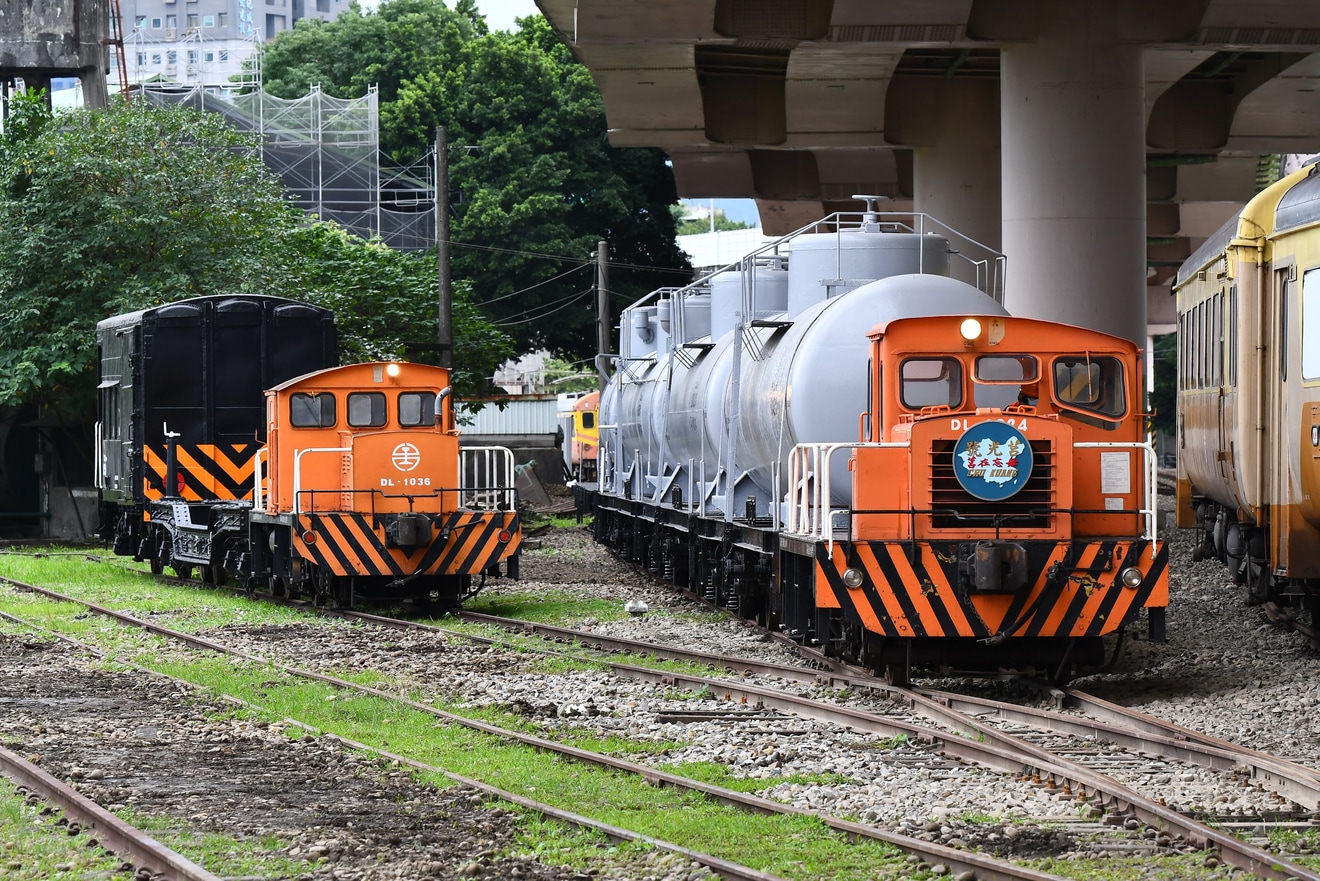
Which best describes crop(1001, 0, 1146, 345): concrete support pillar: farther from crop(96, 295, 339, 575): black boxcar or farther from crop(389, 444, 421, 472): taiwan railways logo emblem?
crop(96, 295, 339, 575): black boxcar

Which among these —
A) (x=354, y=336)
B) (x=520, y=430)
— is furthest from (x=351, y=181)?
(x=354, y=336)

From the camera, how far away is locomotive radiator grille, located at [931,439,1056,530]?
1160cm

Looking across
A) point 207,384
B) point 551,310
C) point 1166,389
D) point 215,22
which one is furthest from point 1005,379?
point 215,22

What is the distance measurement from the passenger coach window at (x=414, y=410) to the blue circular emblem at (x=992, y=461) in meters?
8.41

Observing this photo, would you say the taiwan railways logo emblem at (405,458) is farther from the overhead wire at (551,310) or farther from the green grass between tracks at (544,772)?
the overhead wire at (551,310)

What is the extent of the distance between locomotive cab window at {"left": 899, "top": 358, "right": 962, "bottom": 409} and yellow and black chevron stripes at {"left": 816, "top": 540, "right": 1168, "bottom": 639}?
113 cm

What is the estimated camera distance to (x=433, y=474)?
18.4 meters

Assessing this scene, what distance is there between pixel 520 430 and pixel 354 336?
24.3 m

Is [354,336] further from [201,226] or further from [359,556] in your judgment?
[359,556]

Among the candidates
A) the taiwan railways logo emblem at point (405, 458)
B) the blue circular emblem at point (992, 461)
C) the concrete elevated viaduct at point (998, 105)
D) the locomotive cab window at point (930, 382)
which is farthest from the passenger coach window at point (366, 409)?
the blue circular emblem at point (992, 461)

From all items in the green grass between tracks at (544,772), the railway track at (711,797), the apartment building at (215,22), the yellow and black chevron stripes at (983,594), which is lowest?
the green grass between tracks at (544,772)

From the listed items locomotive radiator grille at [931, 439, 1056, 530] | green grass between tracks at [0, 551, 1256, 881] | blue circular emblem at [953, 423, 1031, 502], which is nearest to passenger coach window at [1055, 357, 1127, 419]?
locomotive radiator grille at [931, 439, 1056, 530]

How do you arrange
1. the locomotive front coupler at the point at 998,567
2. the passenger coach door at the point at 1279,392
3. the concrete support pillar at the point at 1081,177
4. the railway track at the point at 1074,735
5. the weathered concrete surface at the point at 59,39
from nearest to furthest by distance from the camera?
the railway track at the point at 1074,735, the locomotive front coupler at the point at 998,567, the passenger coach door at the point at 1279,392, the concrete support pillar at the point at 1081,177, the weathered concrete surface at the point at 59,39

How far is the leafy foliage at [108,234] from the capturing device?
→ 99.2 ft
